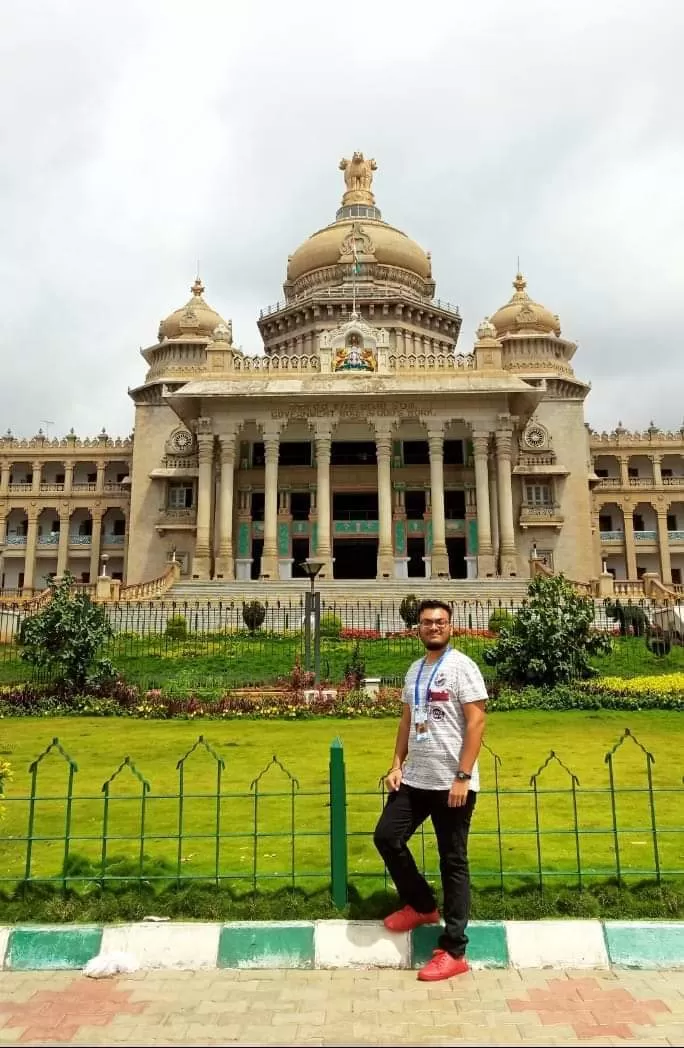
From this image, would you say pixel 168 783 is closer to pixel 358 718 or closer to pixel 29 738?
pixel 29 738

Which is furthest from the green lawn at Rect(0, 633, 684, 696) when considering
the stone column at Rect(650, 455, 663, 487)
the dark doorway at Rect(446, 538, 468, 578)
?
the stone column at Rect(650, 455, 663, 487)

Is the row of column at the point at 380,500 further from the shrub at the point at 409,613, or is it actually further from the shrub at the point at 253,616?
the shrub at the point at 253,616

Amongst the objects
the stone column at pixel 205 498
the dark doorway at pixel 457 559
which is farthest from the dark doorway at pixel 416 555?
Result: the stone column at pixel 205 498

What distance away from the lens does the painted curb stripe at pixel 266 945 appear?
5074 mm

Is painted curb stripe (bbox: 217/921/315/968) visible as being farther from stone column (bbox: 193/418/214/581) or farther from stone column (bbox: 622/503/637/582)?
stone column (bbox: 622/503/637/582)

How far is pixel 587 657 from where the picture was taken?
1666cm

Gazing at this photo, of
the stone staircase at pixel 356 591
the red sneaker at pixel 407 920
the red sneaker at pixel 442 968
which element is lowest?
the red sneaker at pixel 442 968

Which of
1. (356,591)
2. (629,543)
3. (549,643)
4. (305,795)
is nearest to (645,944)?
(305,795)

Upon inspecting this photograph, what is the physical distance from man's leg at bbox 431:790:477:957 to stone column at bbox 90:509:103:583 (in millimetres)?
46788

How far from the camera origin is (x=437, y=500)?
3391 centimetres

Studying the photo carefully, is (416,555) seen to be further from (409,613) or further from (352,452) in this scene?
(409,613)

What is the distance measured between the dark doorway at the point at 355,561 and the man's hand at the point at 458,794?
32.9 metres

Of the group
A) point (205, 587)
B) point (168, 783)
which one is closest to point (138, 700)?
point (168, 783)

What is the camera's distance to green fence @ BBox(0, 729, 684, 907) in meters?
5.60
